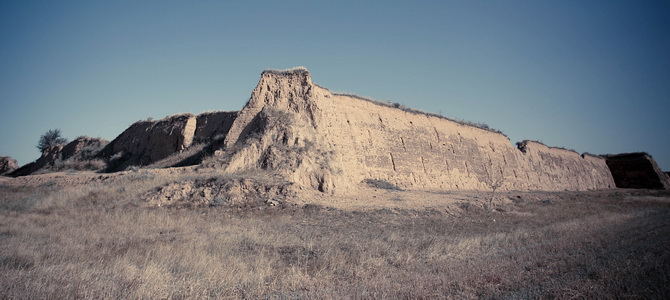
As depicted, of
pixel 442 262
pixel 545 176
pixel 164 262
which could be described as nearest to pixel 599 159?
pixel 545 176

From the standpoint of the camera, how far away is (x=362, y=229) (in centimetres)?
1145

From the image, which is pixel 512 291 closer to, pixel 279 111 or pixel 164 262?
pixel 164 262

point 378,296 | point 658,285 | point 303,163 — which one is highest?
point 303,163

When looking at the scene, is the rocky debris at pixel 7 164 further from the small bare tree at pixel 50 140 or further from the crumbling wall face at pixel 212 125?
the crumbling wall face at pixel 212 125

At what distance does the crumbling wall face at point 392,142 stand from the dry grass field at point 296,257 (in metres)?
8.18

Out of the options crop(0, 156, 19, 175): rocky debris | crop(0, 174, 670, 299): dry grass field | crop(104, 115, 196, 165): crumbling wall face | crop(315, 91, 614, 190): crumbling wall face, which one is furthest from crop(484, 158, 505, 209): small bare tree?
crop(0, 156, 19, 175): rocky debris

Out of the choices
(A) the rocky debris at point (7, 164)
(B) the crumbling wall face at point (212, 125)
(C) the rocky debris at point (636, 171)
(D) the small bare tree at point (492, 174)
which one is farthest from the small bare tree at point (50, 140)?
(C) the rocky debris at point (636, 171)

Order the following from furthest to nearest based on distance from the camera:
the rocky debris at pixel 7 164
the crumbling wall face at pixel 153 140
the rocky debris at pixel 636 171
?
the rocky debris at pixel 636 171, the rocky debris at pixel 7 164, the crumbling wall face at pixel 153 140

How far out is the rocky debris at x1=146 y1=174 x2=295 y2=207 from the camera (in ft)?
45.7

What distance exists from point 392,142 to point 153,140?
18474mm

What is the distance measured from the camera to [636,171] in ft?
157

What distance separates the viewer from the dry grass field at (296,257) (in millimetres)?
4875

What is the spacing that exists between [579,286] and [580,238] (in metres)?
5.58

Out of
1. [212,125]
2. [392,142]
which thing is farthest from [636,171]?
[212,125]
